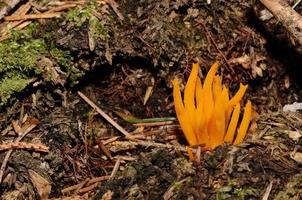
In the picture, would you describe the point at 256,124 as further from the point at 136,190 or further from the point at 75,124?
the point at 75,124

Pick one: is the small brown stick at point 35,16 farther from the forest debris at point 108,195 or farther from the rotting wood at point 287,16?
the rotting wood at point 287,16

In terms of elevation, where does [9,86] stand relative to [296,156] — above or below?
above

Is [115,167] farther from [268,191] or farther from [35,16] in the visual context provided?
[35,16]

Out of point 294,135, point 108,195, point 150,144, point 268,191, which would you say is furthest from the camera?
point 150,144

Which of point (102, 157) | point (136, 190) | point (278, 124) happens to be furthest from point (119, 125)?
point (278, 124)

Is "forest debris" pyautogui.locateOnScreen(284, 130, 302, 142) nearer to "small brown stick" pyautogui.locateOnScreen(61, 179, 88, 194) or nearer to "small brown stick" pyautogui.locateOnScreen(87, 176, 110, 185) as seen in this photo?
"small brown stick" pyautogui.locateOnScreen(87, 176, 110, 185)

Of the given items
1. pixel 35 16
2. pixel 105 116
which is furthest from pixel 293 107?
pixel 35 16
